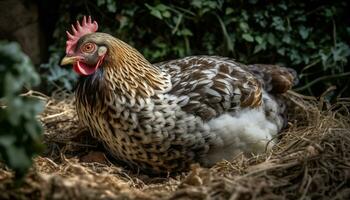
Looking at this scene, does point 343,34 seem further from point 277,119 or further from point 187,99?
point 187,99

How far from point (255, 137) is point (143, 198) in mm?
912

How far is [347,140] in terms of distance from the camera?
242 cm

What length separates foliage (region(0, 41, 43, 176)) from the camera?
1624 mm

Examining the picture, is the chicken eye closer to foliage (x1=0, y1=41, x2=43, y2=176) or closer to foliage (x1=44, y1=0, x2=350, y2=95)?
foliage (x1=0, y1=41, x2=43, y2=176)

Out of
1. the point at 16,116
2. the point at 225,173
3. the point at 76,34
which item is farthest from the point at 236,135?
the point at 16,116

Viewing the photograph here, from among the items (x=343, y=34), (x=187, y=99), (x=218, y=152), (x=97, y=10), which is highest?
(x=97, y=10)

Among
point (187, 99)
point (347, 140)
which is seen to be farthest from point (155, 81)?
point (347, 140)

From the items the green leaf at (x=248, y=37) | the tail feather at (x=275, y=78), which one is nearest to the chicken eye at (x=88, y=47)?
the tail feather at (x=275, y=78)

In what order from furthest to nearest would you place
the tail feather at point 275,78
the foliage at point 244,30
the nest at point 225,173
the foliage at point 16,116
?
the foliage at point 244,30
the tail feather at point 275,78
the nest at point 225,173
the foliage at point 16,116

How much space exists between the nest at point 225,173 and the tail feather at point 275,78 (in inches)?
9.2

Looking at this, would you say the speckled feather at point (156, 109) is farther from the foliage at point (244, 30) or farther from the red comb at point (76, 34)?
the foliage at point (244, 30)

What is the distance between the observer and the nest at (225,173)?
72.6 inches

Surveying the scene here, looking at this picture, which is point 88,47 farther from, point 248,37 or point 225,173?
point 248,37

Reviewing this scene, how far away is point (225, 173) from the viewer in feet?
7.46
